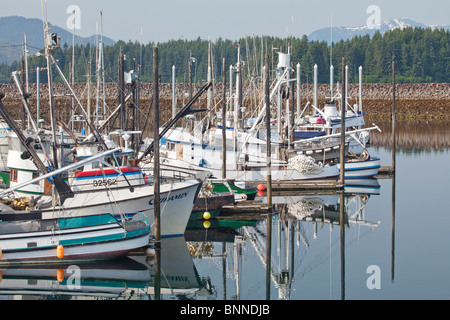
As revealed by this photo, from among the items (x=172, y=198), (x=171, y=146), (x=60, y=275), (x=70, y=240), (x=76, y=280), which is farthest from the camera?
(x=171, y=146)

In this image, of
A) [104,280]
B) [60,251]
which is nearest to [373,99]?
[60,251]

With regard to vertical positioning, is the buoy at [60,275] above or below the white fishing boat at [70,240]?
below

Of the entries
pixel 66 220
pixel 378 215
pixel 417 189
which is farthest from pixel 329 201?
pixel 66 220

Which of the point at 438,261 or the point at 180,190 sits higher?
the point at 180,190

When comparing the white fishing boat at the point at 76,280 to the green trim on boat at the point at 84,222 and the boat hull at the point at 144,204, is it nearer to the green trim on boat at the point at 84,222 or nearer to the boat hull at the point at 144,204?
the green trim on boat at the point at 84,222

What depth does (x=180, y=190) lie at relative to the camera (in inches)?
1013

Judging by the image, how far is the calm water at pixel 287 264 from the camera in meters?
20.9

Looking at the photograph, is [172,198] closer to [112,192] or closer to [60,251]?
[112,192]

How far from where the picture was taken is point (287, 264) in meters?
24.2

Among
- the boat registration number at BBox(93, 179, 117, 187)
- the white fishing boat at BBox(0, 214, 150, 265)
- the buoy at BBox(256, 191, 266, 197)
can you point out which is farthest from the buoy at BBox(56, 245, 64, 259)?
the buoy at BBox(256, 191, 266, 197)

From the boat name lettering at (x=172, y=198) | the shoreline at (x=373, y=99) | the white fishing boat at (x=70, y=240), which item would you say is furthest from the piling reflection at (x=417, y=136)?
the white fishing boat at (x=70, y=240)

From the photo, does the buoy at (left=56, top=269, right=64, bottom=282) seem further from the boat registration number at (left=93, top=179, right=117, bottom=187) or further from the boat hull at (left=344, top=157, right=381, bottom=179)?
the boat hull at (left=344, top=157, right=381, bottom=179)
